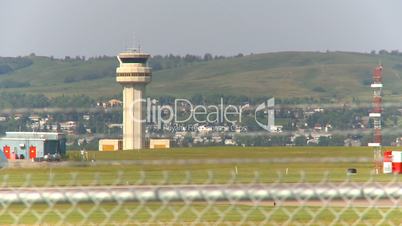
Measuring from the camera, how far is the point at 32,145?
323 feet

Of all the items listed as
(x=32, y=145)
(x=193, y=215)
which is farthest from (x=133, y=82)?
(x=193, y=215)

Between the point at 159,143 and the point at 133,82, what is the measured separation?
17804 millimetres

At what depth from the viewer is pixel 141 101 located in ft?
491

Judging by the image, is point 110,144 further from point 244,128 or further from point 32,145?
point 32,145

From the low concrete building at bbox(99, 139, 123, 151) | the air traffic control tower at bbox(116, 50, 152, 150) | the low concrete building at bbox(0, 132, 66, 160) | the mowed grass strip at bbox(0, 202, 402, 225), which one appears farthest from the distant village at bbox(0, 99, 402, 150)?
the mowed grass strip at bbox(0, 202, 402, 225)

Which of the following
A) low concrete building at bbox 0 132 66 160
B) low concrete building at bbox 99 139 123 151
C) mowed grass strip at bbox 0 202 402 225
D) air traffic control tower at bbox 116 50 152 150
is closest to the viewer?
mowed grass strip at bbox 0 202 402 225

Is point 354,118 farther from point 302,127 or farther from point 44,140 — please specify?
point 44,140

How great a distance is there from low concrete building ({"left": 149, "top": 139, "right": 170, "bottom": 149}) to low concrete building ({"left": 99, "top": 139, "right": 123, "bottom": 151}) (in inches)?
170

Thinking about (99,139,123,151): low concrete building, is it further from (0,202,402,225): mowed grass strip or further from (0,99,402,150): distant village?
(0,202,402,225): mowed grass strip

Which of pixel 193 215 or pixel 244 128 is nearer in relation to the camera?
pixel 193 215

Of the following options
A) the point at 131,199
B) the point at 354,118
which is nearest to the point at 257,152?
the point at 354,118

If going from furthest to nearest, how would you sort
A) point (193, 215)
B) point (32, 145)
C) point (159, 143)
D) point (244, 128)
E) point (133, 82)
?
point (133, 82)
point (159, 143)
point (244, 128)
point (32, 145)
point (193, 215)

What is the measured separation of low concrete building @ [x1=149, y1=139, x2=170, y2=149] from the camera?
134m

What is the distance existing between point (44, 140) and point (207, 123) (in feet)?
89.3
